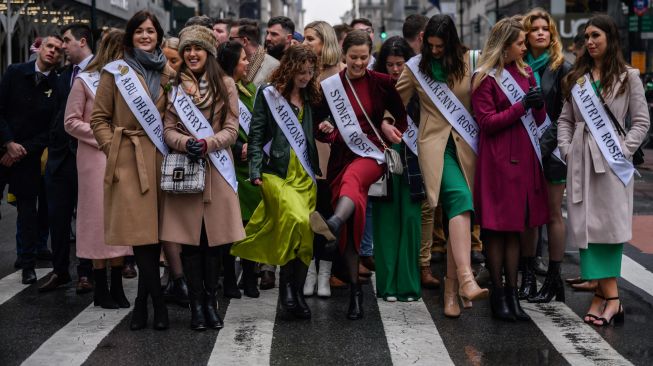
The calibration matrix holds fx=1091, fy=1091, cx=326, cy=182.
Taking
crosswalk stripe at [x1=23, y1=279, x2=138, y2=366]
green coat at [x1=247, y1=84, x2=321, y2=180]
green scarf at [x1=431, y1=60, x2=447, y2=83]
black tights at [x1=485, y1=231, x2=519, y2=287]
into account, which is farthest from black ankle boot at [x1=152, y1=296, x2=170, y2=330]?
green scarf at [x1=431, y1=60, x2=447, y2=83]

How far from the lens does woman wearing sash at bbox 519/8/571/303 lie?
295 inches

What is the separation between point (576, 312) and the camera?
7199 millimetres

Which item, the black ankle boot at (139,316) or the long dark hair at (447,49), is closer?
the black ankle boot at (139,316)

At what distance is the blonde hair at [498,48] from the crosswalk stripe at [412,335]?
1541 millimetres

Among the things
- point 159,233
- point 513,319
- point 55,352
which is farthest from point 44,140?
point 513,319

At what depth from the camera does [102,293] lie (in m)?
7.44

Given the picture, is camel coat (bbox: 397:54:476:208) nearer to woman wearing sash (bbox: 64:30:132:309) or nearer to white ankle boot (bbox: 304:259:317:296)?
white ankle boot (bbox: 304:259:317:296)

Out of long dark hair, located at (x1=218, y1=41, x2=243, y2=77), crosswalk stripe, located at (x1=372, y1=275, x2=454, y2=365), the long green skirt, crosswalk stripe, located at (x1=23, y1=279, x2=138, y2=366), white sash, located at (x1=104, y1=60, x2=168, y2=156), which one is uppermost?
long dark hair, located at (x1=218, y1=41, x2=243, y2=77)

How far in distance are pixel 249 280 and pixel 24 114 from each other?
249 cm

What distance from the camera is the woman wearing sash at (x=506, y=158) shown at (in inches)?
270

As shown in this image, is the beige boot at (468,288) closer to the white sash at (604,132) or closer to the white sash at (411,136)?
the white sash at (411,136)

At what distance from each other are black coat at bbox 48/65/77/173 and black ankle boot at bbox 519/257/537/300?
338cm

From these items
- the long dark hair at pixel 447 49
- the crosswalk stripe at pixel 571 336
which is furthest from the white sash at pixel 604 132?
the crosswalk stripe at pixel 571 336

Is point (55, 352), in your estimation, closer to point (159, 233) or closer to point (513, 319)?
point (159, 233)
